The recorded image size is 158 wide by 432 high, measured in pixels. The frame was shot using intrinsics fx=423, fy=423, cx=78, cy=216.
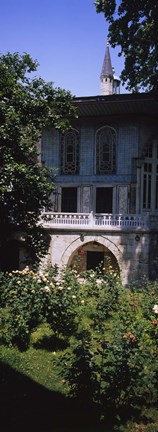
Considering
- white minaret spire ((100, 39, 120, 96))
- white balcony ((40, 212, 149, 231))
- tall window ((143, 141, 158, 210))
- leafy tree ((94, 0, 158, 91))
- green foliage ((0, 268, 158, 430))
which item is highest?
white minaret spire ((100, 39, 120, 96))

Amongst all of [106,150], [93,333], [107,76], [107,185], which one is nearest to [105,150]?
[106,150]

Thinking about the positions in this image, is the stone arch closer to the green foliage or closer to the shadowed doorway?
the shadowed doorway

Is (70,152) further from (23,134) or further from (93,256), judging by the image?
(23,134)

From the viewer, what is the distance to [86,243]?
63.8ft

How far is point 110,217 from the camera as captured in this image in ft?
62.5

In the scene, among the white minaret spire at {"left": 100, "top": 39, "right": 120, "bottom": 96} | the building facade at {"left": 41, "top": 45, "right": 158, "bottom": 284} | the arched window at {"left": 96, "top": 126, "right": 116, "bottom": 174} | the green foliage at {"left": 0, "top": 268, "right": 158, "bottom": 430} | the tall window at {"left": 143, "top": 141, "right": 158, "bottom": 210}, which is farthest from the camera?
the white minaret spire at {"left": 100, "top": 39, "right": 120, "bottom": 96}

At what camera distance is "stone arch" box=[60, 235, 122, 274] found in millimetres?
18812

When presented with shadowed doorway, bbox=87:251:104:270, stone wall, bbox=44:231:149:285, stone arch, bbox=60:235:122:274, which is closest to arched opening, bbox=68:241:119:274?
shadowed doorway, bbox=87:251:104:270

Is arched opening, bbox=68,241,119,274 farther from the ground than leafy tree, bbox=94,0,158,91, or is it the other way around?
leafy tree, bbox=94,0,158,91

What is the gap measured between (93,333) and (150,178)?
13.4 metres

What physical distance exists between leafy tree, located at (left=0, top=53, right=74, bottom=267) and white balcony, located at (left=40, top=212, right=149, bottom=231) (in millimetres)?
2895

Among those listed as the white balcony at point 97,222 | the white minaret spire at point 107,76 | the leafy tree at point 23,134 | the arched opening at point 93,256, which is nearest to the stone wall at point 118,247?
the white balcony at point 97,222

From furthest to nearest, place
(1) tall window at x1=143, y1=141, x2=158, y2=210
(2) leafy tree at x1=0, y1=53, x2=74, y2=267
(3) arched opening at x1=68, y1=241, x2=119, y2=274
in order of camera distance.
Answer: (1) tall window at x1=143, y1=141, x2=158, y2=210, (3) arched opening at x1=68, y1=241, x2=119, y2=274, (2) leafy tree at x1=0, y1=53, x2=74, y2=267

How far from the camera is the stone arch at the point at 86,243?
1881 centimetres
